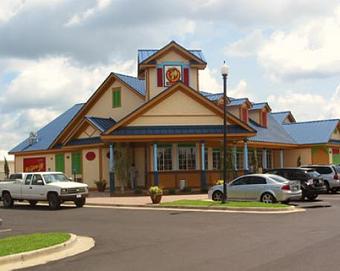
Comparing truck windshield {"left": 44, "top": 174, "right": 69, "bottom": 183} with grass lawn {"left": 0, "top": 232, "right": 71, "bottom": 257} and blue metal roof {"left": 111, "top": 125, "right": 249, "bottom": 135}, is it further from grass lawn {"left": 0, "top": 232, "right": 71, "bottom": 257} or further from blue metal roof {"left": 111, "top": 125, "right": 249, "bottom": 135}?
grass lawn {"left": 0, "top": 232, "right": 71, "bottom": 257}

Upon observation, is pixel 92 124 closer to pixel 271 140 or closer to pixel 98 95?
pixel 98 95

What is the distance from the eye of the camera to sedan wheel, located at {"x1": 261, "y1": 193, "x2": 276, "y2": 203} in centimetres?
2442

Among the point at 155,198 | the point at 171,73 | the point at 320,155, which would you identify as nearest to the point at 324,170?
the point at 171,73

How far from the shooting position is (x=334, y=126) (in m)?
47.8

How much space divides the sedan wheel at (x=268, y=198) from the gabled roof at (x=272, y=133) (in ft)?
46.0

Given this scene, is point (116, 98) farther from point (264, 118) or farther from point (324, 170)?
point (324, 170)

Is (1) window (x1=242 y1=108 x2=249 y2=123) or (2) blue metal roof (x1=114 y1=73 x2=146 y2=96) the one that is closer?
(2) blue metal roof (x1=114 y1=73 x2=146 y2=96)

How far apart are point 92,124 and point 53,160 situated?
22.1 ft

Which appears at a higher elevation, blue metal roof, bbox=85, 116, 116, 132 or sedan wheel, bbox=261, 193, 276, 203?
blue metal roof, bbox=85, 116, 116, 132

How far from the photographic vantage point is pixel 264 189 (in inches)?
970

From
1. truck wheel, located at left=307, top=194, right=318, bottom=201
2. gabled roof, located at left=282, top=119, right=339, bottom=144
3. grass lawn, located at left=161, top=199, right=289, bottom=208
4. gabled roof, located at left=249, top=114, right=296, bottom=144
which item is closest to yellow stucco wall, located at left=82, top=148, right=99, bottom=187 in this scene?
gabled roof, located at left=249, top=114, right=296, bottom=144

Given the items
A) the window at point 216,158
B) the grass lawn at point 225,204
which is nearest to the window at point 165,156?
the window at point 216,158

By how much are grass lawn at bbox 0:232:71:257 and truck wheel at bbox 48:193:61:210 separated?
11820 millimetres

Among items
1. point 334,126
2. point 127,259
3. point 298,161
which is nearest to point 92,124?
point 298,161
